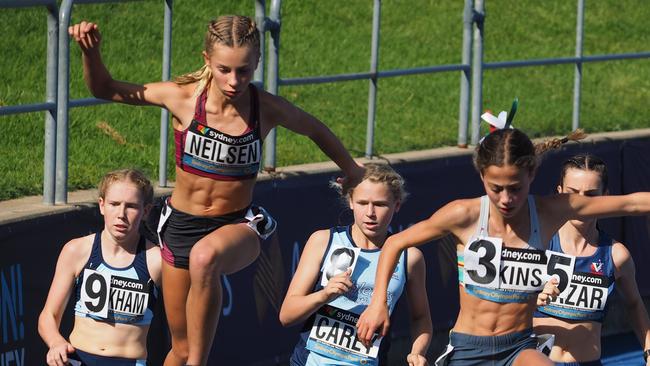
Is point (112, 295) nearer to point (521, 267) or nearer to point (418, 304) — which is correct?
point (418, 304)

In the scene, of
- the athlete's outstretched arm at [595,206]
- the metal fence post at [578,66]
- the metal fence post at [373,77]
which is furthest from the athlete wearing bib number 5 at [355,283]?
the metal fence post at [578,66]

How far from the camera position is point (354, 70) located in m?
13.6

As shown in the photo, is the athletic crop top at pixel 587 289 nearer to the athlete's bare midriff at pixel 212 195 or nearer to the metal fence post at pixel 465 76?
the athlete's bare midriff at pixel 212 195

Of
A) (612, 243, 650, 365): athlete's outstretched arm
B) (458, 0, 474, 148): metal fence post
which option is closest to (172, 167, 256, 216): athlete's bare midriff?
(612, 243, 650, 365): athlete's outstretched arm

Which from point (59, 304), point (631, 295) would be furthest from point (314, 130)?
point (631, 295)

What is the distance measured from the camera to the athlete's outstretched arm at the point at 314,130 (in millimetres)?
7039

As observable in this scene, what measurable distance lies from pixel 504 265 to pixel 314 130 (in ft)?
4.05

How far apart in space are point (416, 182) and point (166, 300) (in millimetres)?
3904

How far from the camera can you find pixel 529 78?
49.4 feet

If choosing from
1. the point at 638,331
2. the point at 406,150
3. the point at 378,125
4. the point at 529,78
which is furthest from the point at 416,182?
the point at 529,78

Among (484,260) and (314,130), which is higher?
(314,130)

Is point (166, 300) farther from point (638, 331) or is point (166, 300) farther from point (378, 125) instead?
A: point (378, 125)

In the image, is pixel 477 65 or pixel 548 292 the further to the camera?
pixel 477 65

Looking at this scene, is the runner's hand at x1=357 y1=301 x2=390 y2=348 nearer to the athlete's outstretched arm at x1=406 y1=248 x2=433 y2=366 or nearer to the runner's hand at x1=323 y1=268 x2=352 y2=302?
the runner's hand at x1=323 y1=268 x2=352 y2=302
